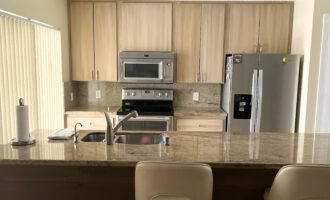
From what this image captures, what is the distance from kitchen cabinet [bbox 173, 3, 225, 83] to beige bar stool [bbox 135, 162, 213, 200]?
2.58m

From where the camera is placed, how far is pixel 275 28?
3.70 meters

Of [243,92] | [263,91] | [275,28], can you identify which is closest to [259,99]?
[263,91]

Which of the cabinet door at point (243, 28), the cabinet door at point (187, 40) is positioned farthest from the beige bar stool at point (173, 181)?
the cabinet door at point (243, 28)

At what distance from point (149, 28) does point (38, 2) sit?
56.0 inches

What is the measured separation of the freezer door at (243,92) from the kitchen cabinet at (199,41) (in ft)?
1.42

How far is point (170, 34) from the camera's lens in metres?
3.77

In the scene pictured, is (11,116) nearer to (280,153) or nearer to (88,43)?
(88,43)

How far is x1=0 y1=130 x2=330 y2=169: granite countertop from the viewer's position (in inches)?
62.3

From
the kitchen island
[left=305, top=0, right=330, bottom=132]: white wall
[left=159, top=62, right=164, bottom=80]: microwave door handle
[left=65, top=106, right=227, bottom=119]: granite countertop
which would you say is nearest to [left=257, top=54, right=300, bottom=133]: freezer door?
[left=305, top=0, right=330, bottom=132]: white wall

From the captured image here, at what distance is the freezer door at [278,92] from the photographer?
132 inches

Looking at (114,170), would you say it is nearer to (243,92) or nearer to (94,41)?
(243,92)

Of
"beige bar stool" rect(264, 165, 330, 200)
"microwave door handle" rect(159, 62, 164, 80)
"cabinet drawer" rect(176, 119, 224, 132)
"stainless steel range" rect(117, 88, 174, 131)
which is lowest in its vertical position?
"cabinet drawer" rect(176, 119, 224, 132)

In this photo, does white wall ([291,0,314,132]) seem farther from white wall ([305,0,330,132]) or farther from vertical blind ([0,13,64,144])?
vertical blind ([0,13,64,144])

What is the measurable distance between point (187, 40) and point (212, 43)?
353mm
